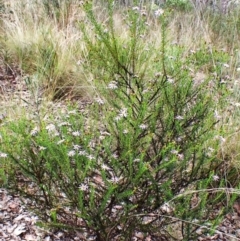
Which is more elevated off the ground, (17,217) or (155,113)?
(155,113)

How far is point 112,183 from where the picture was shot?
1679 millimetres

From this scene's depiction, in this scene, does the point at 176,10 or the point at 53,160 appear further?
the point at 176,10

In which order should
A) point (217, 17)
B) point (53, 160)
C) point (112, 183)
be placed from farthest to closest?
point (217, 17), point (53, 160), point (112, 183)

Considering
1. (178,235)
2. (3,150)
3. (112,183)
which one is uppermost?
(3,150)

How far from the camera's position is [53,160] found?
1.80m

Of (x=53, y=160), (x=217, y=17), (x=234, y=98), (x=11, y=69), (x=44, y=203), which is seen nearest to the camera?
(x=53, y=160)

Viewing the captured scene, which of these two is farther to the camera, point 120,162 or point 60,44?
point 60,44

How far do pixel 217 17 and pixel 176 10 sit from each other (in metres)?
0.76

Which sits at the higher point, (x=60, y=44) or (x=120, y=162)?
(x=60, y=44)

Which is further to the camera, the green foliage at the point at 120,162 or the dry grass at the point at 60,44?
the dry grass at the point at 60,44

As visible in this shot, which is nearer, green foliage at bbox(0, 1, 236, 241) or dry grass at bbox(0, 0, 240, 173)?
green foliage at bbox(0, 1, 236, 241)

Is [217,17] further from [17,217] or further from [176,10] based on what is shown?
[17,217]

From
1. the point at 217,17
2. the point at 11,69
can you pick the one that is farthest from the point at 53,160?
the point at 217,17

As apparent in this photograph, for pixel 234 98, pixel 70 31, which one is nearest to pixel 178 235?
pixel 234 98
